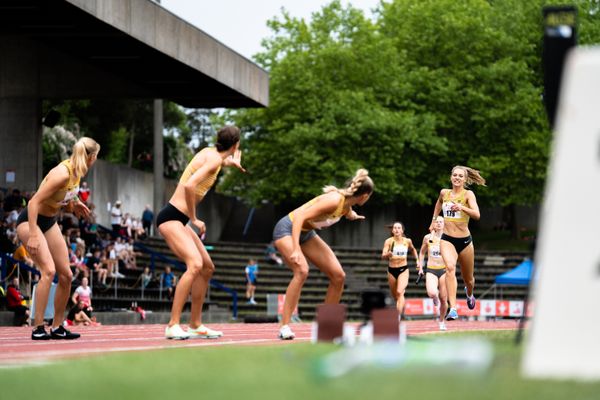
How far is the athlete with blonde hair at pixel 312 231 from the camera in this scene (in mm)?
12258

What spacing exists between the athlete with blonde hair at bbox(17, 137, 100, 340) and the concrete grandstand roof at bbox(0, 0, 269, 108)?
11087 mm

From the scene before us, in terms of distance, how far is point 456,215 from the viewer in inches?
699

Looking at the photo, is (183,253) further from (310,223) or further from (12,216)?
(12,216)

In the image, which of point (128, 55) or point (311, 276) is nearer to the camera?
point (128, 55)

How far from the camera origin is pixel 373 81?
196 feet

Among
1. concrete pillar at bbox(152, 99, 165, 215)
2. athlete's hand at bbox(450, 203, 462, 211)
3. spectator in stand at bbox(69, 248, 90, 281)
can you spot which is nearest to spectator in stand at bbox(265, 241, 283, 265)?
concrete pillar at bbox(152, 99, 165, 215)

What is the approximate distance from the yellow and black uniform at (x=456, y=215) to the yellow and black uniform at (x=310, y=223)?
16.5 feet

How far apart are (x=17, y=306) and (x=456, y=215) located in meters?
10.2

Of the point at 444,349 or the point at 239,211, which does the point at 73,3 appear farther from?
the point at 239,211

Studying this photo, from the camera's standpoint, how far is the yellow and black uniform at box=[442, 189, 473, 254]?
17.7 metres

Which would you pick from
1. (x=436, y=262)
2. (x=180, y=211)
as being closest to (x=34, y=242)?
(x=180, y=211)

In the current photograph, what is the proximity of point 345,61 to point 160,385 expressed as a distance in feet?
177

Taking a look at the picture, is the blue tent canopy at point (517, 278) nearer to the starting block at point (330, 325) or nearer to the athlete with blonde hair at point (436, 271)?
the athlete with blonde hair at point (436, 271)

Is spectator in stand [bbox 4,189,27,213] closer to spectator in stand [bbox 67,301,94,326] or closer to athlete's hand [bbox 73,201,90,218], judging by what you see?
spectator in stand [bbox 67,301,94,326]
